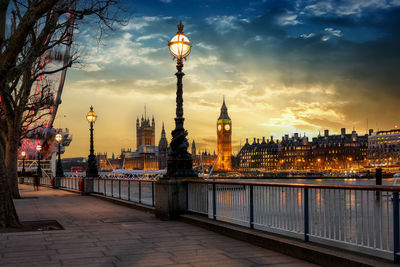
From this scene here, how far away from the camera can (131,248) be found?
9078 mm

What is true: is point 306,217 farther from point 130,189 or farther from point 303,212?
point 130,189

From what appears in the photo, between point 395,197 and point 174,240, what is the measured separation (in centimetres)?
500

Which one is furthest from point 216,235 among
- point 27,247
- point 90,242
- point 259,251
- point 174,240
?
point 27,247

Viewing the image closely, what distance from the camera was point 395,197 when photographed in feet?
21.1

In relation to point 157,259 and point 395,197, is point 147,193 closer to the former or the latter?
point 157,259

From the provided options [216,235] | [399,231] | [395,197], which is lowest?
[216,235]

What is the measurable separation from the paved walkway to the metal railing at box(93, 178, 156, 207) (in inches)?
165

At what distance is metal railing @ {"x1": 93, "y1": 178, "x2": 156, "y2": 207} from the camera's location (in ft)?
57.2

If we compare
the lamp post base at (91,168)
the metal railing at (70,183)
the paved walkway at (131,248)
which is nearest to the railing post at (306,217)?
the paved walkway at (131,248)

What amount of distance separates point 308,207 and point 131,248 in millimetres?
3476

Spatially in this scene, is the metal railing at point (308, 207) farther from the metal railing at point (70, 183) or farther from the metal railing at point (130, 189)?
the metal railing at point (70, 183)

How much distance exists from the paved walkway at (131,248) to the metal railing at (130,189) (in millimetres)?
4194

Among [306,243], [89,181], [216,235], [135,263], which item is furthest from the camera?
[89,181]

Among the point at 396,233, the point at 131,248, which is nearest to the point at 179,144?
the point at 131,248
